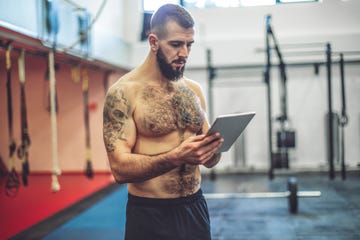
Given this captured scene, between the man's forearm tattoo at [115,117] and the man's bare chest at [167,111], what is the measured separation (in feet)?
0.17

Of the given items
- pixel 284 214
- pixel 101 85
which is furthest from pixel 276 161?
pixel 101 85

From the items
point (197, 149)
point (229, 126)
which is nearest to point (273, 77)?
point (229, 126)

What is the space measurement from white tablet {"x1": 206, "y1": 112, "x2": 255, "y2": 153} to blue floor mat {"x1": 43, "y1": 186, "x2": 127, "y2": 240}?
6.95ft

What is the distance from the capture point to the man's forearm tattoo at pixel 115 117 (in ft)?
4.62

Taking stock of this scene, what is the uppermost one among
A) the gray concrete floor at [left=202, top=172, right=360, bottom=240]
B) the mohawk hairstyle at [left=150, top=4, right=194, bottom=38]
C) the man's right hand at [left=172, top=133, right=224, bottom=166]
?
the mohawk hairstyle at [left=150, top=4, right=194, bottom=38]

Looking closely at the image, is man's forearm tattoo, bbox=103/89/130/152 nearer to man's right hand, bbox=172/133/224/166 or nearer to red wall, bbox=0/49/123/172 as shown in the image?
man's right hand, bbox=172/133/224/166

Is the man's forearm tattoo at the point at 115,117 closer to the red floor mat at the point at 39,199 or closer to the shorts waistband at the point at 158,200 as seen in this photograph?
the shorts waistband at the point at 158,200

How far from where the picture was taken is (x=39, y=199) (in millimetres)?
4664

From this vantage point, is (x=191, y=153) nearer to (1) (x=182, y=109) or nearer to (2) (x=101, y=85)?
(1) (x=182, y=109)

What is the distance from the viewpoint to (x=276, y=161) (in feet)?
12.2

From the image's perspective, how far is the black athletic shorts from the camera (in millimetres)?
1461

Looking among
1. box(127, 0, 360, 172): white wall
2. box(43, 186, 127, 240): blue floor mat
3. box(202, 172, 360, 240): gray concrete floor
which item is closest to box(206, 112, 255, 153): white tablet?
box(202, 172, 360, 240): gray concrete floor

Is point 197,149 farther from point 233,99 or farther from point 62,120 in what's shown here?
point 62,120

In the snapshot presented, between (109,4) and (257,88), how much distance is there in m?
2.49
